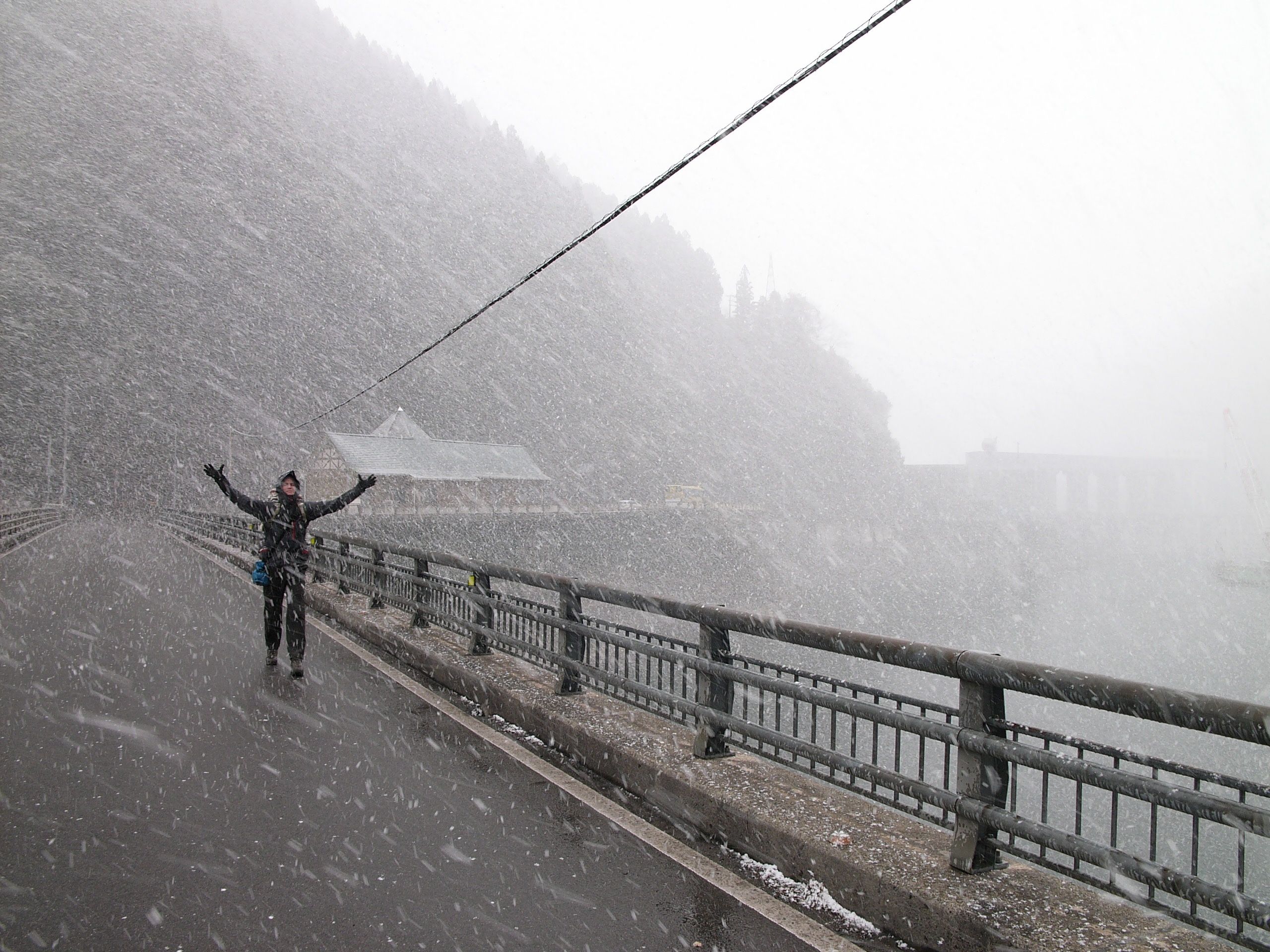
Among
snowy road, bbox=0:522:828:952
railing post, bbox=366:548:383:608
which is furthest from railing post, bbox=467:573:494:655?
railing post, bbox=366:548:383:608

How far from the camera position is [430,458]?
60.9 m

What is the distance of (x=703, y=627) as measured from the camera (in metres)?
4.84

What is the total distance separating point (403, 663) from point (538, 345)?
132m

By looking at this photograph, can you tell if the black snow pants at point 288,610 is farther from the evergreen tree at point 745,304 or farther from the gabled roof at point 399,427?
the evergreen tree at point 745,304

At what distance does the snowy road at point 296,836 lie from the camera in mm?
3189

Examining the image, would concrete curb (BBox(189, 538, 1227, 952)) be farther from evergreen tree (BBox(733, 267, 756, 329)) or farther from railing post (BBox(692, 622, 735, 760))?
evergreen tree (BBox(733, 267, 756, 329))

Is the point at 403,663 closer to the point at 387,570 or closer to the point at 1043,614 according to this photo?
the point at 387,570

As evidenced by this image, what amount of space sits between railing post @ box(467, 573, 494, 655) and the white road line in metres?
0.75

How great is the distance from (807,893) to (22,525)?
34.9 m

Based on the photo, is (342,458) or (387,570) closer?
(387,570)

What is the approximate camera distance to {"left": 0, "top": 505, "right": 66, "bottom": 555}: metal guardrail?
23172mm

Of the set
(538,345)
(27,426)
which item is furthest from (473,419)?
Result: (27,426)

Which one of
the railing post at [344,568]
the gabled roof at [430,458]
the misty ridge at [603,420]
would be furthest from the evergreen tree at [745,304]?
the railing post at [344,568]

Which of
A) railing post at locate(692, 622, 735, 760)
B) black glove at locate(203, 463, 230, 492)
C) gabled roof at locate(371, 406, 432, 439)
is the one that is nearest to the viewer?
railing post at locate(692, 622, 735, 760)
